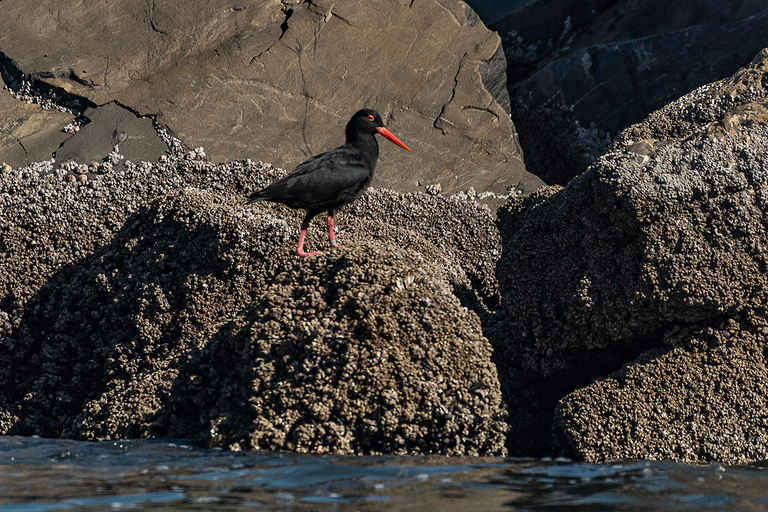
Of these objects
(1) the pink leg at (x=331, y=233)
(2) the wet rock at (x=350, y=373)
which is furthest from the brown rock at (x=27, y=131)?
(2) the wet rock at (x=350, y=373)

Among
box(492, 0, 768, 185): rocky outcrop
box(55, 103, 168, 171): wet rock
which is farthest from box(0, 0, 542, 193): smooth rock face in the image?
box(492, 0, 768, 185): rocky outcrop

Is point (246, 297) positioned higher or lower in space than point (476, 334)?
higher

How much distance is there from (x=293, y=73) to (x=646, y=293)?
191 inches

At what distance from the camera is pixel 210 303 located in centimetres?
580

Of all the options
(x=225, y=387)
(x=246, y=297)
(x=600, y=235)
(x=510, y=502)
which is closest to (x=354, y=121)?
(x=246, y=297)

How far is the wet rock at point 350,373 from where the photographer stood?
14.3 feet

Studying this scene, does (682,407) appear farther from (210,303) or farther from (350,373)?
(210,303)

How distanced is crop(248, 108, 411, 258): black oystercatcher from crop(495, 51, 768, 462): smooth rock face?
1606mm

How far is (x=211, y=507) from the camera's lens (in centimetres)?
320

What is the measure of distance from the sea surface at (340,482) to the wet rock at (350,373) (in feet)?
0.66

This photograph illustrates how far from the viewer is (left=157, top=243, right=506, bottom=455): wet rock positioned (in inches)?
172

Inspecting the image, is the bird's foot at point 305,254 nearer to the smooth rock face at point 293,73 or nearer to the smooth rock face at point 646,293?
the smooth rock face at point 646,293

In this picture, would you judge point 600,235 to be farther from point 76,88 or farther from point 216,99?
point 76,88

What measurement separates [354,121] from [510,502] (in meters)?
4.08
